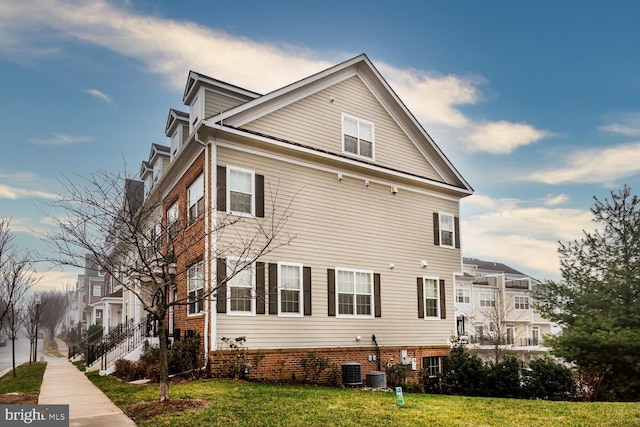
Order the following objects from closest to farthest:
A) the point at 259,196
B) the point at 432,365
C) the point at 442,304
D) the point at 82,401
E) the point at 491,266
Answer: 1. the point at 82,401
2. the point at 259,196
3. the point at 432,365
4. the point at 442,304
5. the point at 491,266

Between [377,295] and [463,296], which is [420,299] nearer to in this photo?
[377,295]

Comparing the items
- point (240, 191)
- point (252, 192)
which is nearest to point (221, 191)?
point (240, 191)

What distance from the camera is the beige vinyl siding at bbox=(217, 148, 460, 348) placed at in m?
16.7

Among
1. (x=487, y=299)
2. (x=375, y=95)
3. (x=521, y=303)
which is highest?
(x=375, y=95)

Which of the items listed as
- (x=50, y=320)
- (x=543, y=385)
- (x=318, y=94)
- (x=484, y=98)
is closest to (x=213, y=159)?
(x=318, y=94)

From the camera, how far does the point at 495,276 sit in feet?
176

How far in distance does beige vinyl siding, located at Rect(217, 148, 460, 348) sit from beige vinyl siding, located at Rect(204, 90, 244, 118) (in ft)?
5.80

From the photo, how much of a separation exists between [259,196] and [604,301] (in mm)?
12442

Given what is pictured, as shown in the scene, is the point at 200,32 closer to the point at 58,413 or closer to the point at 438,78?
the point at 438,78

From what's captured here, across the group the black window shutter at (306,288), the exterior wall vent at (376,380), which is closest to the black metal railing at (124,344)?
the black window shutter at (306,288)

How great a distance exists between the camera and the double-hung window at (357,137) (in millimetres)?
19641

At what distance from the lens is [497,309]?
46.8m

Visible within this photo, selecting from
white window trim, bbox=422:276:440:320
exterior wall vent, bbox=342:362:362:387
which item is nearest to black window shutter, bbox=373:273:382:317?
white window trim, bbox=422:276:440:320

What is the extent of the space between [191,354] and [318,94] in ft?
31.3
